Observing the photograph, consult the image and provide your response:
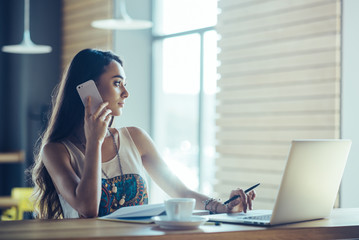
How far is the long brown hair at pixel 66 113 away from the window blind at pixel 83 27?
11.9 ft

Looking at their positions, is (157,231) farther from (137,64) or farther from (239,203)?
(137,64)

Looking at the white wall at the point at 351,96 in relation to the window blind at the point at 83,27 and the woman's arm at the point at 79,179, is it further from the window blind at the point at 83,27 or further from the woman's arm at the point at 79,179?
the window blind at the point at 83,27

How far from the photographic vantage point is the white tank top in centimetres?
246

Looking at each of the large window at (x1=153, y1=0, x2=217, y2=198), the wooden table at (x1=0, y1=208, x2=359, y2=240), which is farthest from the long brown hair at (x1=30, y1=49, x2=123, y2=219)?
the large window at (x1=153, y1=0, x2=217, y2=198)

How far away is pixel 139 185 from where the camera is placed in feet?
8.38

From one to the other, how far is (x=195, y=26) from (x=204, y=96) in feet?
2.38

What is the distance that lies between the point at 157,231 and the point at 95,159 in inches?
26.9

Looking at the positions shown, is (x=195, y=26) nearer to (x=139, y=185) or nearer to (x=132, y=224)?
(x=139, y=185)

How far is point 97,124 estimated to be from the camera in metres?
2.36

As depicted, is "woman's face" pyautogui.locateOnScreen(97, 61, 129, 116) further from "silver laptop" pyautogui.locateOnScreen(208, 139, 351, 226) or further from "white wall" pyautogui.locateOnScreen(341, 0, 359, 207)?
"white wall" pyautogui.locateOnScreen(341, 0, 359, 207)

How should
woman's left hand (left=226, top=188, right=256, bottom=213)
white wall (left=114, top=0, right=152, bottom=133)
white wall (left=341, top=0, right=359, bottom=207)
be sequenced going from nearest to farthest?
woman's left hand (left=226, top=188, right=256, bottom=213) < white wall (left=341, top=0, right=359, bottom=207) < white wall (left=114, top=0, right=152, bottom=133)

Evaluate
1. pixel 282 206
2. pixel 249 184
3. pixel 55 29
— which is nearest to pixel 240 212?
pixel 282 206

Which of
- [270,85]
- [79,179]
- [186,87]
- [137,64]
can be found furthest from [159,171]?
[137,64]

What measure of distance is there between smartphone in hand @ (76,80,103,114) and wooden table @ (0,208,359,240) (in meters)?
0.63
